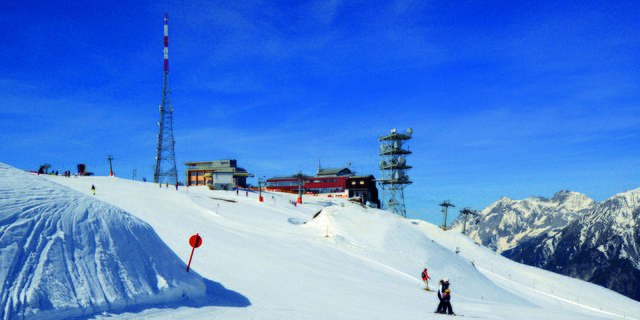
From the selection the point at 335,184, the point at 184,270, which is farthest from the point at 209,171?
the point at 184,270

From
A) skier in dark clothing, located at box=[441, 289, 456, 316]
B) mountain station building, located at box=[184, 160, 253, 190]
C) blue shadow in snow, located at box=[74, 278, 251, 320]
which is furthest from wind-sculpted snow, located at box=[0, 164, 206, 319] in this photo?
mountain station building, located at box=[184, 160, 253, 190]

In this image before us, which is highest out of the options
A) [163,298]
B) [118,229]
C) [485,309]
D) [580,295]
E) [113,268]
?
[118,229]

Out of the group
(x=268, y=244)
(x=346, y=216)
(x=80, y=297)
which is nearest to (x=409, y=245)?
(x=346, y=216)

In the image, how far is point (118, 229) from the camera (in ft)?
50.8

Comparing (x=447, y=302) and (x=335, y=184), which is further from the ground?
(x=335, y=184)

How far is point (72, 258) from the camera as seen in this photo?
13258mm

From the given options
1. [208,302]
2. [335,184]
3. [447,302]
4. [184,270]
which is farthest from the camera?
[335,184]

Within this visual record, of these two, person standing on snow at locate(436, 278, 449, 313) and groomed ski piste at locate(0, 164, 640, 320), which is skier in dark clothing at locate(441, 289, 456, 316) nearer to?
person standing on snow at locate(436, 278, 449, 313)

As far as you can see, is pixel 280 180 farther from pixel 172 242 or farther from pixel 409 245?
pixel 172 242

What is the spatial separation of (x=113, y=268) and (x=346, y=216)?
3127 centimetres

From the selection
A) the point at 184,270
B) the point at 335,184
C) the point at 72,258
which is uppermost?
the point at 335,184

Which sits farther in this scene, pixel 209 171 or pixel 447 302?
Result: pixel 209 171

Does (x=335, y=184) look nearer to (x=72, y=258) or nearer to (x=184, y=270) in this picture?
(x=184, y=270)

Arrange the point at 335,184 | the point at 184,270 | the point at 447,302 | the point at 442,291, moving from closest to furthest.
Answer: the point at 184,270
the point at 442,291
the point at 447,302
the point at 335,184
